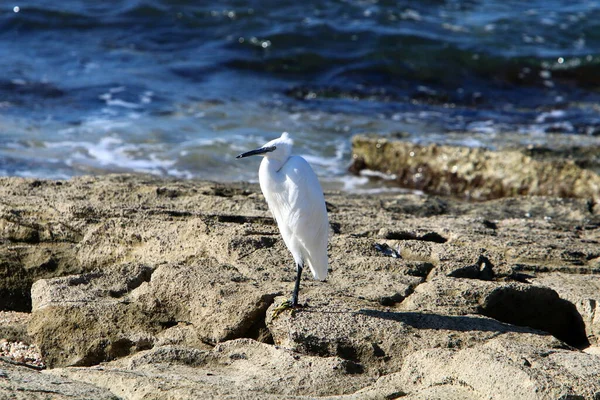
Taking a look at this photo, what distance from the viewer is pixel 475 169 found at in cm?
788

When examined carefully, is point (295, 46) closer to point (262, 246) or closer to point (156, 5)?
point (156, 5)

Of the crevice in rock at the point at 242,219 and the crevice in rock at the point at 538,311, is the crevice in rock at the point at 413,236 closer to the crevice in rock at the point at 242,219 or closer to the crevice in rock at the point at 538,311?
the crevice in rock at the point at 242,219

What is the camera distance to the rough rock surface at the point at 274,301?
2.95m

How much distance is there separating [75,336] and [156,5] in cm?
1368

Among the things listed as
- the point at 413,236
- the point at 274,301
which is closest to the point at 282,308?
the point at 274,301

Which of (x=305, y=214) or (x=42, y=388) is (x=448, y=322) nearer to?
(x=305, y=214)

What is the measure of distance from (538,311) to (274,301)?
1400mm

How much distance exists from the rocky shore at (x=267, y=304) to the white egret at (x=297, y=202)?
22 centimetres

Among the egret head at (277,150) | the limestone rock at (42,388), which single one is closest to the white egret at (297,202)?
the egret head at (277,150)

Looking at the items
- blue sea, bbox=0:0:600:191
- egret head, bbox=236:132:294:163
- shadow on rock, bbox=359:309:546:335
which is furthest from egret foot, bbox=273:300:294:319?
blue sea, bbox=0:0:600:191

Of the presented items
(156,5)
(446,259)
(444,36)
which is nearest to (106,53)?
(156,5)

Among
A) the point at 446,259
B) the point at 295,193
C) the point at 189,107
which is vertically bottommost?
the point at 189,107

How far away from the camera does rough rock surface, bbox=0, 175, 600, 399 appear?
295cm

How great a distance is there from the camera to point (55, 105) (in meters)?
10.9
